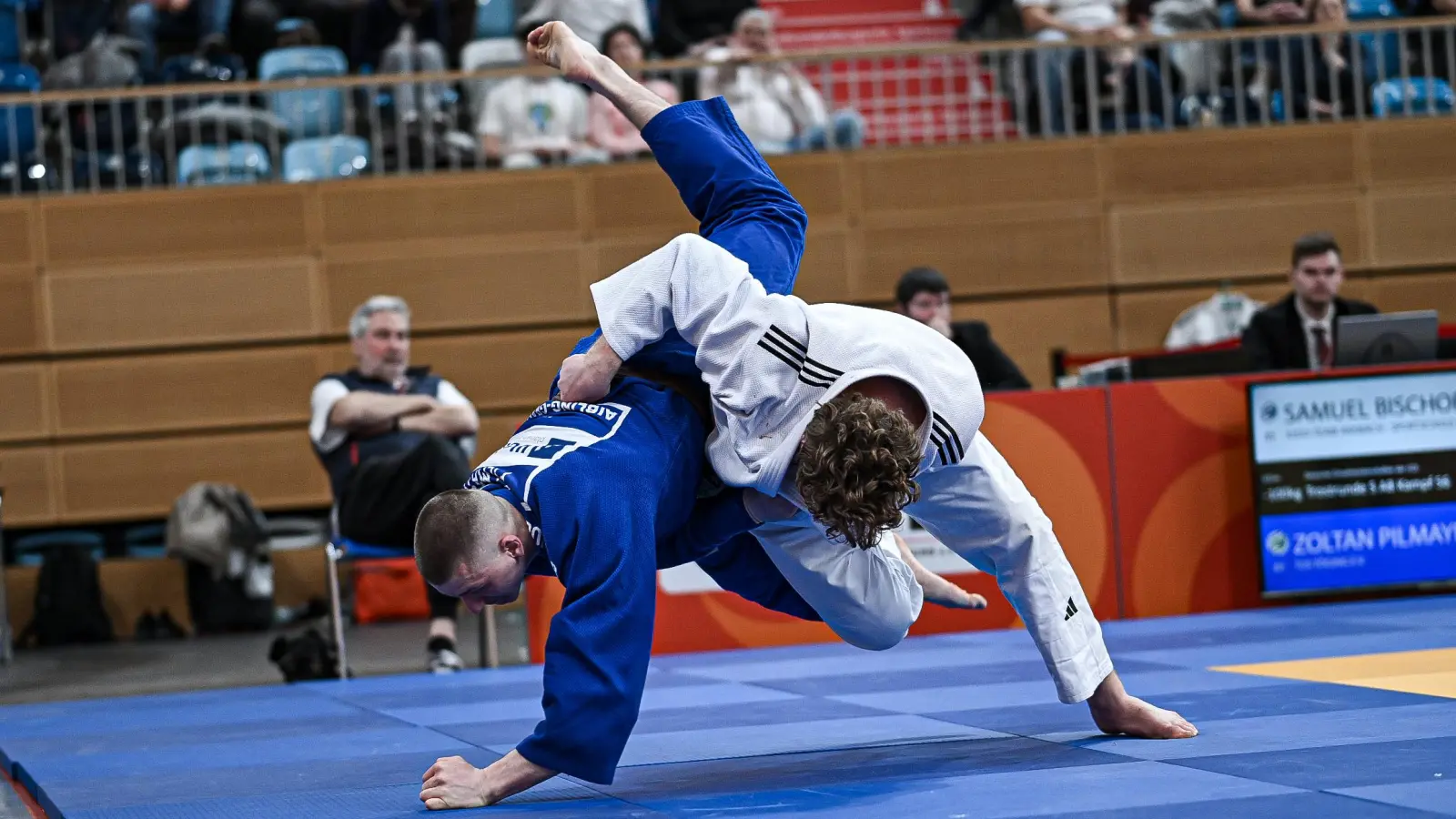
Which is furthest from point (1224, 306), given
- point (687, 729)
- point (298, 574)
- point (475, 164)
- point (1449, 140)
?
point (687, 729)

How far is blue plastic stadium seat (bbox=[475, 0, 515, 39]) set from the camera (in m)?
11.0

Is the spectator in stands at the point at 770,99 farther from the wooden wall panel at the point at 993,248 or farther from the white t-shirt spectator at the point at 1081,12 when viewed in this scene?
the white t-shirt spectator at the point at 1081,12

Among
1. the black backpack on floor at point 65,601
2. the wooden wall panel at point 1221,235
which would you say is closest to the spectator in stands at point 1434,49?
the wooden wall panel at point 1221,235

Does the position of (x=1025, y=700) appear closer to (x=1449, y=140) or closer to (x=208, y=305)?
(x=208, y=305)

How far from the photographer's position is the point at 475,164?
1009cm

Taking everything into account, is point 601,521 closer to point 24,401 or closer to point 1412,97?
point 24,401

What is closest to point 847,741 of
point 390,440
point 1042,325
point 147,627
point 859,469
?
point 859,469

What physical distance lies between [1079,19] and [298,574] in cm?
608

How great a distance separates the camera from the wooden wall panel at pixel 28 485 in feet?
31.3

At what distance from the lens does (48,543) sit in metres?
9.38

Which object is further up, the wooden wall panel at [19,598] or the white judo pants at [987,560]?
the white judo pants at [987,560]

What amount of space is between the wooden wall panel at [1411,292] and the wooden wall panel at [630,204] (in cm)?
434

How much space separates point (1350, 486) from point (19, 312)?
24.3ft

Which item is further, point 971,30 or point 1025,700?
point 971,30
